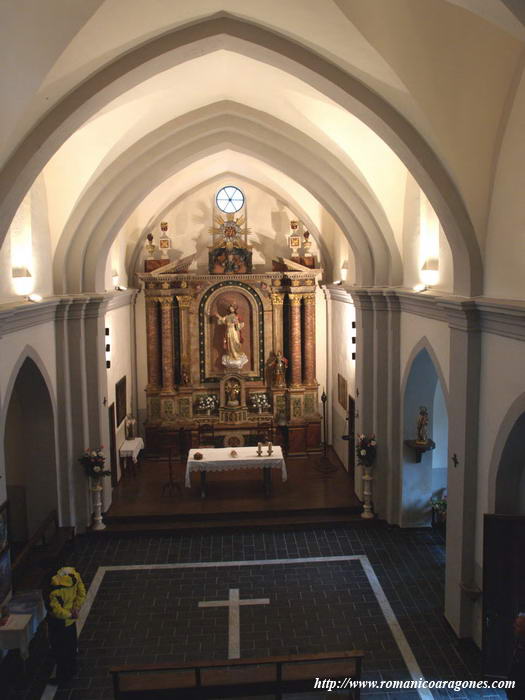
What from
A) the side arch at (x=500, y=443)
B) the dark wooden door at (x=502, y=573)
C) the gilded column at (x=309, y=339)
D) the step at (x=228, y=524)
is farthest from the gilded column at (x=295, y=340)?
the dark wooden door at (x=502, y=573)

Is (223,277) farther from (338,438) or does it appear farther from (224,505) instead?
(224,505)

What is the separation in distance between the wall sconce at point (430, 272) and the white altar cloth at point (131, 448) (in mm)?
8602

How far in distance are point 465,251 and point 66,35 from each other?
5.52 metres

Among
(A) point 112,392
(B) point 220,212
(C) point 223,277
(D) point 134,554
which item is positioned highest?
(B) point 220,212

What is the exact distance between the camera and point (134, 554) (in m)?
12.4

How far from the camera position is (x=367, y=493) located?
1364 centimetres

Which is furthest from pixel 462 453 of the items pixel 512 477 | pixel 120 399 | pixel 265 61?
pixel 120 399

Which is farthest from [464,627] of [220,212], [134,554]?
[220,212]

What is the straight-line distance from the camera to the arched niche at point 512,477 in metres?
7.98

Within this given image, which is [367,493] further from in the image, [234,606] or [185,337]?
[185,337]

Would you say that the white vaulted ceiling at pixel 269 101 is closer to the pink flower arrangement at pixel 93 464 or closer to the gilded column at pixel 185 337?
the pink flower arrangement at pixel 93 464

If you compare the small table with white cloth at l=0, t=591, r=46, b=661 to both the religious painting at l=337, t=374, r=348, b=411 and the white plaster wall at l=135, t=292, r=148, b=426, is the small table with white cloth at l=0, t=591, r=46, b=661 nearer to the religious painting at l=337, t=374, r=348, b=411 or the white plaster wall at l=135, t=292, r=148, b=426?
the religious painting at l=337, t=374, r=348, b=411

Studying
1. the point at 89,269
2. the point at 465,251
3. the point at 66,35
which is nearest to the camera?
the point at 66,35

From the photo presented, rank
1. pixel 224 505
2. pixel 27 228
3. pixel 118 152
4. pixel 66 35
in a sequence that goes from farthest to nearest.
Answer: pixel 224 505 → pixel 118 152 → pixel 27 228 → pixel 66 35
